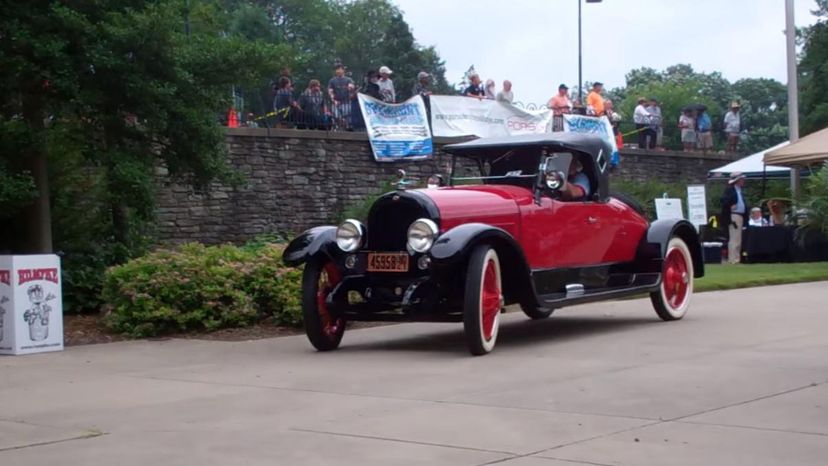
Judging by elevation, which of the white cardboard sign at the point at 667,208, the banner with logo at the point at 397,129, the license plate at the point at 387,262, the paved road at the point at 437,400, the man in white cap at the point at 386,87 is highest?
the man in white cap at the point at 386,87

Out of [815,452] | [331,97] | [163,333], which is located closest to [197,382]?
[163,333]

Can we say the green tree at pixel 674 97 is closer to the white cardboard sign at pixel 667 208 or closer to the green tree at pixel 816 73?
the green tree at pixel 816 73

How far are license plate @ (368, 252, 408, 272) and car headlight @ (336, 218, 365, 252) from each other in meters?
0.18

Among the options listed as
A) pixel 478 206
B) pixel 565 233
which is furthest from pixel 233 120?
pixel 478 206

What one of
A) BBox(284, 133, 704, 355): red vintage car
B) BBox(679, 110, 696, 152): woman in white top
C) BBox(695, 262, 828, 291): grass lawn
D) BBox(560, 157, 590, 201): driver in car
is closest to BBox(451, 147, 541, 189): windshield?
BBox(284, 133, 704, 355): red vintage car

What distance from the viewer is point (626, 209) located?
13086mm

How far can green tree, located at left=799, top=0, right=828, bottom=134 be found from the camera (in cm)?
4706

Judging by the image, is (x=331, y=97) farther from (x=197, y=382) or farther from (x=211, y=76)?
(x=197, y=382)

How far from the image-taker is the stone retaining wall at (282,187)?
2355cm

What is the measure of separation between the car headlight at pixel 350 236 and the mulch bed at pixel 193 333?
6.15 feet

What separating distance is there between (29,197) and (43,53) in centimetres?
162

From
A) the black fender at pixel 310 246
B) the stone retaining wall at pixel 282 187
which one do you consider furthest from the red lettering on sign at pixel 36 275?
the stone retaining wall at pixel 282 187

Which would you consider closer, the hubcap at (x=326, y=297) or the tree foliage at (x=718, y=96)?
the hubcap at (x=326, y=297)

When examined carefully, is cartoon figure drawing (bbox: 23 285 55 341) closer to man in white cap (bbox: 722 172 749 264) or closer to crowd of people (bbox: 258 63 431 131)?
crowd of people (bbox: 258 63 431 131)
